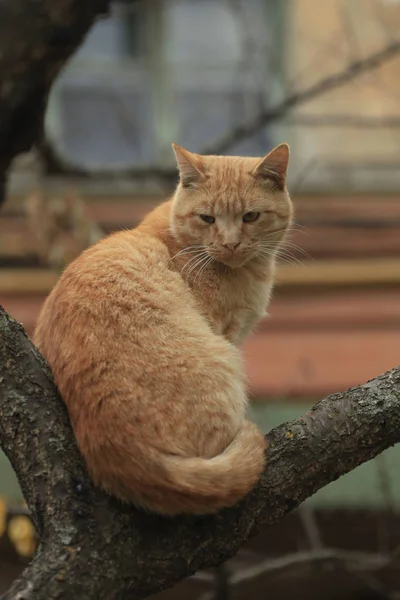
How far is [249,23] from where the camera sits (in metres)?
5.97

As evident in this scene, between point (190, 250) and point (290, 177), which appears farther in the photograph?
point (290, 177)

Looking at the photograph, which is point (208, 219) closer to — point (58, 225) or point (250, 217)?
point (250, 217)

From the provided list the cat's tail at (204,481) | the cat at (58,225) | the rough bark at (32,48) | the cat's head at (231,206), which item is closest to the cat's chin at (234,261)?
the cat's head at (231,206)

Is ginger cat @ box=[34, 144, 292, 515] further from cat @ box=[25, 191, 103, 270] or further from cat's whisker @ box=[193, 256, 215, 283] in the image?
cat @ box=[25, 191, 103, 270]

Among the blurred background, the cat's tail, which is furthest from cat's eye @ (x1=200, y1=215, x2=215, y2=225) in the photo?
the blurred background

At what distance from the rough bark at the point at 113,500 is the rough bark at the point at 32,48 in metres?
1.11

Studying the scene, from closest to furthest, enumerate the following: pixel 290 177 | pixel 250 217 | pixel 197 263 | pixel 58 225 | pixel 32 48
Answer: pixel 197 263 → pixel 250 217 → pixel 32 48 → pixel 58 225 → pixel 290 177

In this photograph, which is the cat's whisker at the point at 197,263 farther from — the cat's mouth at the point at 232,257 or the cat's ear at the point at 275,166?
the cat's ear at the point at 275,166

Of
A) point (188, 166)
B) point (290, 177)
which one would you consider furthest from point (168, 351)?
point (290, 177)

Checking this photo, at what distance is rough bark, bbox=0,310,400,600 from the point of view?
70.0 inches

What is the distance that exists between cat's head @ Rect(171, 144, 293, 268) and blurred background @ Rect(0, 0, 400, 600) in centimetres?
166

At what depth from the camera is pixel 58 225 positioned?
14.3 feet

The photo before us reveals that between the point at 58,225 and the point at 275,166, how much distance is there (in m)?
2.01

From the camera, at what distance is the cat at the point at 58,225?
13.5 feet
